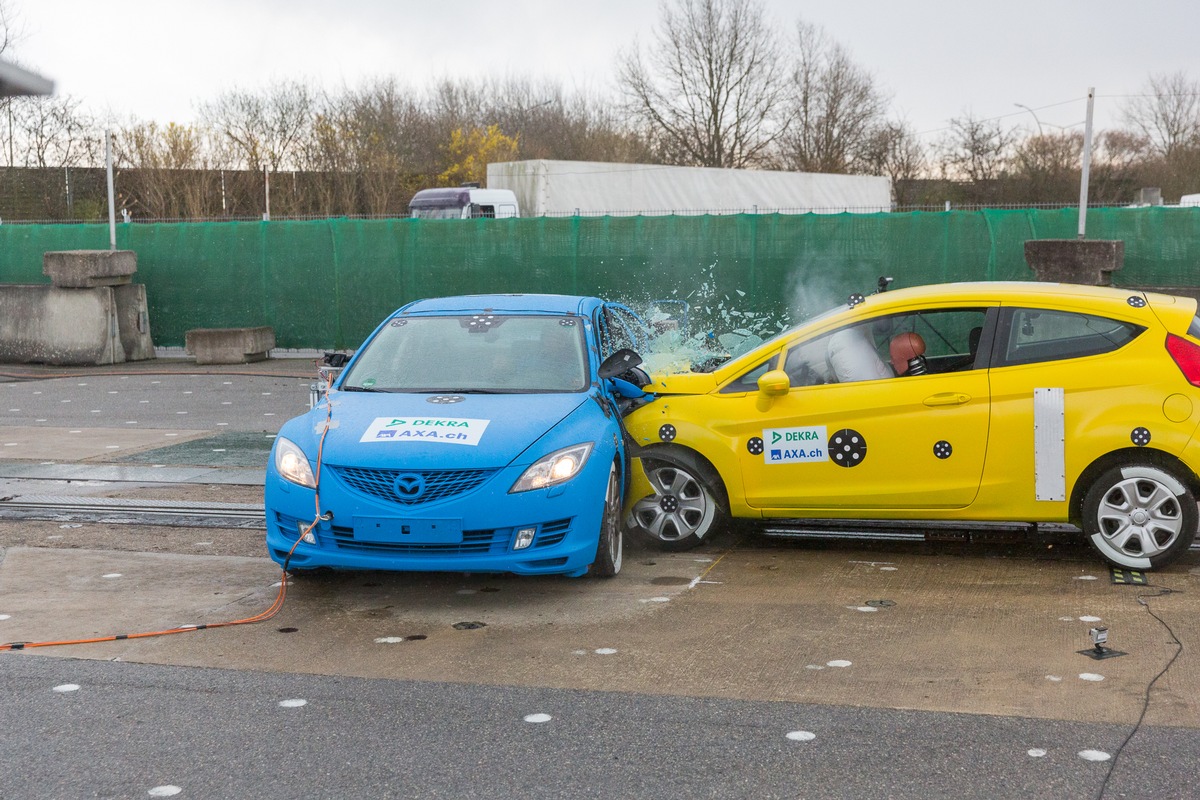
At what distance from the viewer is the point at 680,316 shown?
1708 centimetres

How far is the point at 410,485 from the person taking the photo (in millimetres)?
6059

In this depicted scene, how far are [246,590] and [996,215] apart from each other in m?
13.5

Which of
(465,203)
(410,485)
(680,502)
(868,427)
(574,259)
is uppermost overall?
(465,203)

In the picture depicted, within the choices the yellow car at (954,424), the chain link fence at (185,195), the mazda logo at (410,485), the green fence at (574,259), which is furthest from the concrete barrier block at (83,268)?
the chain link fence at (185,195)

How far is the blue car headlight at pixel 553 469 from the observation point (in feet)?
20.2

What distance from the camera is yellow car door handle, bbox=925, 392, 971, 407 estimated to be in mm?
6980

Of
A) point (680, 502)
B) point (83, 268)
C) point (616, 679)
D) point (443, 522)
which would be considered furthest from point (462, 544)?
point (83, 268)

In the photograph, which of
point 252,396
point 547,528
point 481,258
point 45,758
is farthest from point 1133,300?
point 481,258

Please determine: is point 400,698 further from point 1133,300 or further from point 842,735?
point 1133,300

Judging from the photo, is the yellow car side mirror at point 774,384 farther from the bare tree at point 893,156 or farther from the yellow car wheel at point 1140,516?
the bare tree at point 893,156

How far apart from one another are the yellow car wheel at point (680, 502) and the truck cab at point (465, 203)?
23.5 m

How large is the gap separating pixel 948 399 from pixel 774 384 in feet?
3.17

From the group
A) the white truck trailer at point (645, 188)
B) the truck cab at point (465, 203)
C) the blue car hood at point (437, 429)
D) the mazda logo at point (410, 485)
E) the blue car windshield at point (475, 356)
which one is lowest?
the mazda logo at point (410, 485)

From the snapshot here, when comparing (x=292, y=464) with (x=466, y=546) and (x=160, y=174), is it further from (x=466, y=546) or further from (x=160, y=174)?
(x=160, y=174)
